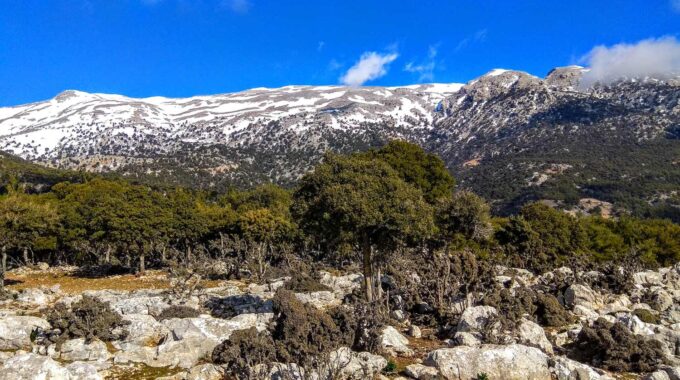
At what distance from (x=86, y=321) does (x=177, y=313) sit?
184 inches

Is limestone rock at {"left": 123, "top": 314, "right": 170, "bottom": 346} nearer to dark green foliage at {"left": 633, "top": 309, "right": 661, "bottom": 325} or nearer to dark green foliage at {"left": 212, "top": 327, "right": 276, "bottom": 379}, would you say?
dark green foliage at {"left": 212, "top": 327, "right": 276, "bottom": 379}

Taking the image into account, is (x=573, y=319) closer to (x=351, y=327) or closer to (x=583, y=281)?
(x=583, y=281)

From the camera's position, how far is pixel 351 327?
15.7 meters

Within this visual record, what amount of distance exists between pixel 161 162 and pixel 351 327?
195 metres

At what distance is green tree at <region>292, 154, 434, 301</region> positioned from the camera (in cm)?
1973

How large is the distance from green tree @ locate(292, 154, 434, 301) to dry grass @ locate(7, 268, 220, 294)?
17.5m

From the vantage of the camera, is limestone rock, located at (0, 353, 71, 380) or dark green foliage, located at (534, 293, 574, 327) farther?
dark green foliage, located at (534, 293, 574, 327)

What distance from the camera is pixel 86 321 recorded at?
1689 centimetres

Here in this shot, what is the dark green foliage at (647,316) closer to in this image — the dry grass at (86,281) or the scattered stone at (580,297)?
the scattered stone at (580,297)

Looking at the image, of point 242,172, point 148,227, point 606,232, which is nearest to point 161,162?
point 242,172

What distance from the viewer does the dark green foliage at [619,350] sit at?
49.1ft

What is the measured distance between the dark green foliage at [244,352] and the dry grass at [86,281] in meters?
21.7

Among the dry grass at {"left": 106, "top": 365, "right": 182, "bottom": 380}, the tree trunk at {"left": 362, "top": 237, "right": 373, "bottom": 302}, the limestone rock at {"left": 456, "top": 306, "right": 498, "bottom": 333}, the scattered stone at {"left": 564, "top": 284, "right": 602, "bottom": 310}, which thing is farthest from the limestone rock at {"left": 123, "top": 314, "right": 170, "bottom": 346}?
the scattered stone at {"left": 564, "top": 284, "right": 602, "bottom": 310}

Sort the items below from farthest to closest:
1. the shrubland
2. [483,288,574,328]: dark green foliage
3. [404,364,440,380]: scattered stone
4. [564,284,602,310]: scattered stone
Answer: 1. [564,284,602,310]: scattered stone
2. the shrubland
3. [483,288,574,328]: dark green foliage
4. [404,364,440,380]: scattered stone
